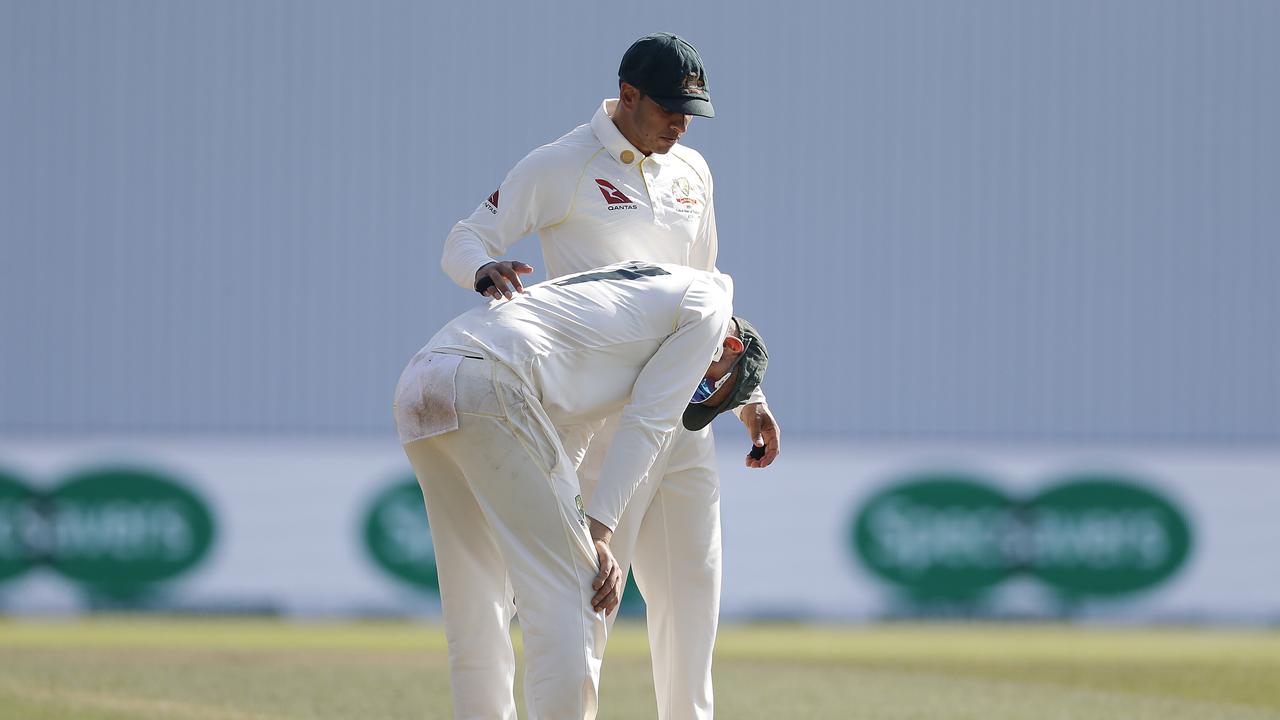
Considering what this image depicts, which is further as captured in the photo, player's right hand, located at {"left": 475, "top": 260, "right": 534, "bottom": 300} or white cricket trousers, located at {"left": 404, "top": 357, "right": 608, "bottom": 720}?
player's right hand, located at {"left": 475, "top": 260, "right": 534, "bottom": 300}

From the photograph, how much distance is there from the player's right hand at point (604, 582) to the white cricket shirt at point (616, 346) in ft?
0.22

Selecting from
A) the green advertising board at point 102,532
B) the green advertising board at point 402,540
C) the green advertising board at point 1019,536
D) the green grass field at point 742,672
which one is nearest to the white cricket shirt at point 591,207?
the green grass field at point 742,672

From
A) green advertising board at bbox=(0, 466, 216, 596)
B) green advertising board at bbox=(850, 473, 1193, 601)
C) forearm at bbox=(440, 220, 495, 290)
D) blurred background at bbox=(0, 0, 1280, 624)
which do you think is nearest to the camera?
forearm at bbox=(440, 220, 495, 290)

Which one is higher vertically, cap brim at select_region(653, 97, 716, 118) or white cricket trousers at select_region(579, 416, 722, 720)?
cap brim at select_region(653, 97, 716, 118)

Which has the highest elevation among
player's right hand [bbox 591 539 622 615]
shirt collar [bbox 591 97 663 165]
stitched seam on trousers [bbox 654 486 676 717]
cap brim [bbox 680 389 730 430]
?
shirt collar [bbox 591 97 663 165]

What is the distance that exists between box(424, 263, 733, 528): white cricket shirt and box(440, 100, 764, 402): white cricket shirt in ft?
1.49

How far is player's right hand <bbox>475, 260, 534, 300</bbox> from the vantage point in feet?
11.6

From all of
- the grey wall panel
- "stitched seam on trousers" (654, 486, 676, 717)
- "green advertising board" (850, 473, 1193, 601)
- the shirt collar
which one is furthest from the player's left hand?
the grey wall panel

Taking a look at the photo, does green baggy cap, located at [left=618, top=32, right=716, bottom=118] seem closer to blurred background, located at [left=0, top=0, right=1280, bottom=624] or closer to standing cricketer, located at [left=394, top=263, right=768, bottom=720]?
standing cricketer, located at [left=394, top=263, right=768, bottom=720]

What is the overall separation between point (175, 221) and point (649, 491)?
1297 centimetres

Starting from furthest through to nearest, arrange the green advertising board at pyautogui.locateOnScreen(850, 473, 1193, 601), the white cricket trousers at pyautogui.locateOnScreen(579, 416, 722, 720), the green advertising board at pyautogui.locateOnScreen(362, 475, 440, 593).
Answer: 1. the green advertising board at pyautogui.locateOnScreen(850, 473, 1193, 601)
2. the green advertising board at pyautogui.locateOnScreen(362, 475, 440, 593)
3. the white cricket trousers at pyautogui.locateOnScreen(579, 416, 722, 720)

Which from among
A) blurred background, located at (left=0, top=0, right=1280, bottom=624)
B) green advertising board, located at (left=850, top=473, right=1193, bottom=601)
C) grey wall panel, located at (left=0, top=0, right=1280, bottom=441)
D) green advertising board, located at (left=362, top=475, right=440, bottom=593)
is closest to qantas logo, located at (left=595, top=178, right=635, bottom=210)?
green advertising board, located at (left=362, top=475, right=440, bottom=593)

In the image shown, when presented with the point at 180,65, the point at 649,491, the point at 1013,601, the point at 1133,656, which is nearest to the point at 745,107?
the point at 180,65

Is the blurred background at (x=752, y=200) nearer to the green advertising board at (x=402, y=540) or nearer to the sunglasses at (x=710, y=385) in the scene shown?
the green advertising board at (x=402, y=540)
